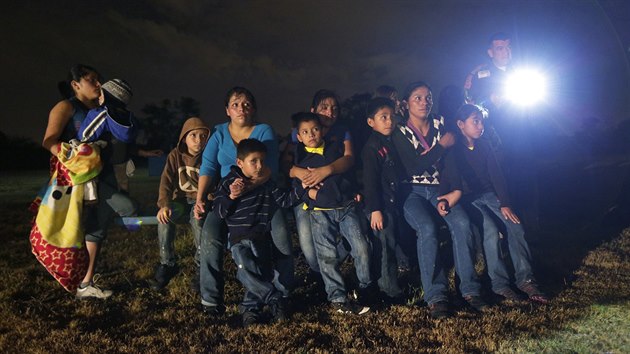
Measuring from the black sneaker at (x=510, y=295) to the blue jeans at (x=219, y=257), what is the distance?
1993mm

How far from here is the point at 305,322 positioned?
3.55 meters

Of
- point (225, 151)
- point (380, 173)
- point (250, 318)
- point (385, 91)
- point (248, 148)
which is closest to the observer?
point (250, 318)

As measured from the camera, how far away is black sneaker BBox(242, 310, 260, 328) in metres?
3.51

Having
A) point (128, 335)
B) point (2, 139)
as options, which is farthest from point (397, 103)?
point (2, 139)

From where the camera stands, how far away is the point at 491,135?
491 cm

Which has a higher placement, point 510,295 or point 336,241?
point 336,241

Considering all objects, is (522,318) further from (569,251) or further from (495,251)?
(569,251)

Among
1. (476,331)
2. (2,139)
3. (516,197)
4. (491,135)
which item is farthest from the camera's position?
(2,139)

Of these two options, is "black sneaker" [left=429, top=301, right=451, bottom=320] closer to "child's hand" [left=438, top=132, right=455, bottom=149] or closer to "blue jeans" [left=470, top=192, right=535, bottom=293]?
"blue jeans" [left=470, top=192, right=535, bottom=293]

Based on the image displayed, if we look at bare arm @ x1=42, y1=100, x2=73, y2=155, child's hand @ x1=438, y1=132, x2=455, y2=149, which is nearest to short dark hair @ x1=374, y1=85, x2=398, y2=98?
child's hand @ x1=438, y1=132, x2=455, y2=149

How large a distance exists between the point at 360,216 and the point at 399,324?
1047 millimetres

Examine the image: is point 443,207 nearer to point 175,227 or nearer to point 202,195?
point 202,195

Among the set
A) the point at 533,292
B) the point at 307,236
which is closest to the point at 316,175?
the point at 307,236

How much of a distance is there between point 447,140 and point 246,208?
2118mm
